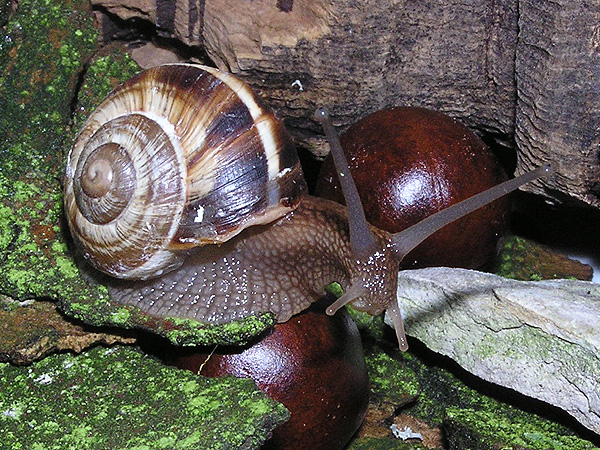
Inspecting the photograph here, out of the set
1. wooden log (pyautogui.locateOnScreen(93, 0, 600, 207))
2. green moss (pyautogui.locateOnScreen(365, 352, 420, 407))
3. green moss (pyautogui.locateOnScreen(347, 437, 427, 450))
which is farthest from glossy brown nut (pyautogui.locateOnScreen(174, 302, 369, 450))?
wooden log (pyautogui.locateOnScreen(93, 0, 600, 207))

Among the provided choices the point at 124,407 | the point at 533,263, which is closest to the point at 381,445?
the point at 124,407

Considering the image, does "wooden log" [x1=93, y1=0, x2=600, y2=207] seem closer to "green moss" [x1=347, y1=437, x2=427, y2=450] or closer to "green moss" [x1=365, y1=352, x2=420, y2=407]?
"green moss" [x1=365, y1=352, x2=420, y2=407]

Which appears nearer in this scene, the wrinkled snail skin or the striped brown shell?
the striped brown shell

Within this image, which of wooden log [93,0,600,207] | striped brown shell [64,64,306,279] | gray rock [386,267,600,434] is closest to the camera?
striped brown shell [64,64,306,279]

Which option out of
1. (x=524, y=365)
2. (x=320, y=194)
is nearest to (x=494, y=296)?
(x=524, y=365)

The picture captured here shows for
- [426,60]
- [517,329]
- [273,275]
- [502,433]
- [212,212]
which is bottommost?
[502,433]

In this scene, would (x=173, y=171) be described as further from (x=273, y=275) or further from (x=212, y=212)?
(x=273, y=275)
